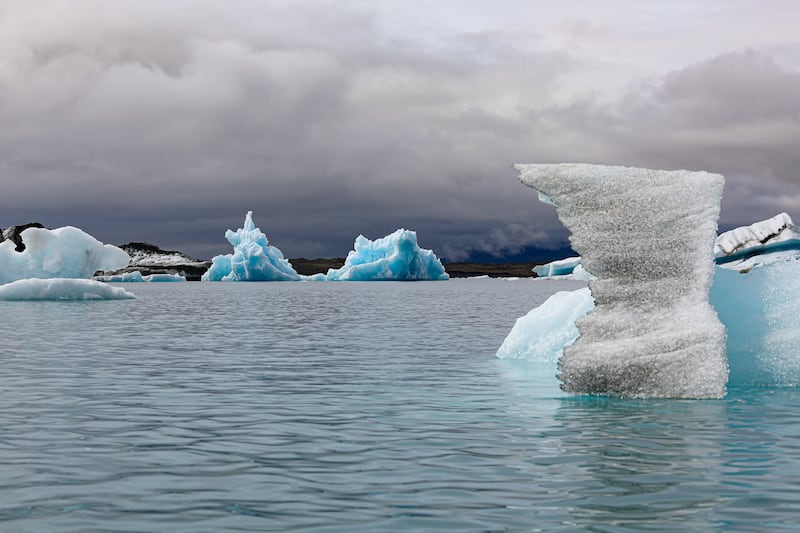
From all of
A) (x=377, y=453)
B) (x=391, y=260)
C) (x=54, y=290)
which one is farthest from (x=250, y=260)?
(x=377, y=453)

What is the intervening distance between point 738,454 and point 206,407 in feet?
25.3

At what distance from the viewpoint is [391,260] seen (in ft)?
371

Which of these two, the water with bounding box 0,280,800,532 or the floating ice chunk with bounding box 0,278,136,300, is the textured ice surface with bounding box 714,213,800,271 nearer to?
the water with bounding box 0,280,800,532

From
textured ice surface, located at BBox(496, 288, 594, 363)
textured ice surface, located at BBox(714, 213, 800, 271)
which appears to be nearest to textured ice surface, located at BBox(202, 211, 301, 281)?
textured ice surface, located at BBox(714, 213, 800, 271)

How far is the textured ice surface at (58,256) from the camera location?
8594 centimetres

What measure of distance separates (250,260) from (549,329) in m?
90.4

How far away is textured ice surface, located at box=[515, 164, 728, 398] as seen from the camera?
1412 centimetres

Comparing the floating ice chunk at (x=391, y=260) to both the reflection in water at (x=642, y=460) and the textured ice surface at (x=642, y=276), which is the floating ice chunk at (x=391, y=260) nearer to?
the textured ice surface at (x=642, y=276)

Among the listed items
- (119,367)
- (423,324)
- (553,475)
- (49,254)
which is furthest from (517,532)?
(49,254)

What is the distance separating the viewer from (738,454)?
396 inches

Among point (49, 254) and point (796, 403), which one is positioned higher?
point (49, 254)

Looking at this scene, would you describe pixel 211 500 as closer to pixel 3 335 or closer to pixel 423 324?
pixel 3 335

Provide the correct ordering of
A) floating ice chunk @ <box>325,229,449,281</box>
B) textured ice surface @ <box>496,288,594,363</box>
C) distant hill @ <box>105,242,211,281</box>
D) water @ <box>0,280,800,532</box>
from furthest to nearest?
distant hill @ <box>105,242,211,281</box>, floating ice chunk @ <box>325,229,449,281</box>, textured ice surface @ <box>496,288,594,363</box>, water @ <box>0,280,800,532</box>

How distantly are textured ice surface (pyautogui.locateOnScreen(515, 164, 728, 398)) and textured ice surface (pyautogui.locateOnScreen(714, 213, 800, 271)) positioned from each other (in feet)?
100
